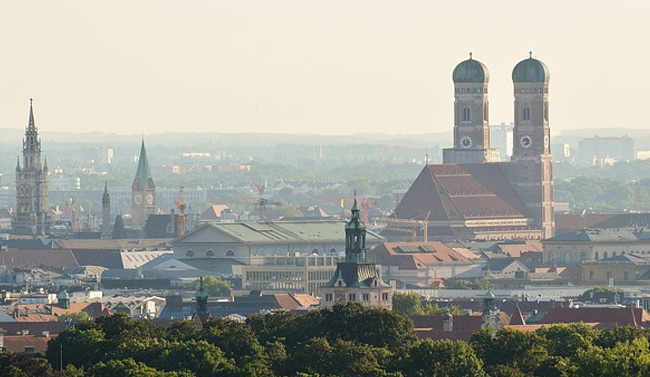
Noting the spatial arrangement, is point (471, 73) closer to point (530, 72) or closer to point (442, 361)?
point (530, 72)

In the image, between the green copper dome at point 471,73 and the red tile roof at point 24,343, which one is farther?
the green copper dome at point 471,73

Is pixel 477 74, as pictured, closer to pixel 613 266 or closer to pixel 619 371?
pixel 613 266

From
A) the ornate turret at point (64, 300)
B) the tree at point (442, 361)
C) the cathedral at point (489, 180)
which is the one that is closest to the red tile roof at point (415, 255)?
the cathedral at point (489, 180)

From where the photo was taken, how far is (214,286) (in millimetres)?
141375

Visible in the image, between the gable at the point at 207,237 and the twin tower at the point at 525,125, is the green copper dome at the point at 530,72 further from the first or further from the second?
the gable at the point at 207,237

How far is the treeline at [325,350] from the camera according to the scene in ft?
248

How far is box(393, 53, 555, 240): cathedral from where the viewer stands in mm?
188625

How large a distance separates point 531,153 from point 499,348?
371ft

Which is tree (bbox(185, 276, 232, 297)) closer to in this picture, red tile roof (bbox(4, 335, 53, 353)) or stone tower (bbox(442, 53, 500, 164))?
red tile roof (bbox(4, 335, 53, 353))

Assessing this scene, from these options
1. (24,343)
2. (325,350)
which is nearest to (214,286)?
(24,343)

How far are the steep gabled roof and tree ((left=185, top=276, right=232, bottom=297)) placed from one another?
43.0 meters

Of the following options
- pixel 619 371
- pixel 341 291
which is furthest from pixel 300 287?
pixel 619 371

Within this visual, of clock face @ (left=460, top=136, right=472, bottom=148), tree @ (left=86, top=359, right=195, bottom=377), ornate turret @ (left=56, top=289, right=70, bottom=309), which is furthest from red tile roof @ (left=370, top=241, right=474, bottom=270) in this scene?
tree @ (left=86, top=359, right=195, bottom=377)

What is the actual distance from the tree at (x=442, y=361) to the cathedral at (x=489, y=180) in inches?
4217
